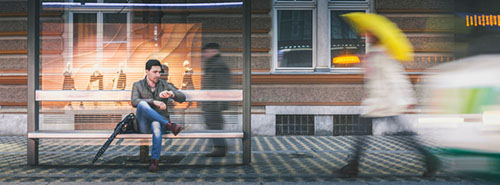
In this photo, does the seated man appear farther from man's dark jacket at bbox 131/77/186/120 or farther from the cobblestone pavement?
Answer: the cobblestone pavement

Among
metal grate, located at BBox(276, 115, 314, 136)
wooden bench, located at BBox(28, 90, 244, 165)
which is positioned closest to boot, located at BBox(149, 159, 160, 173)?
wooden bench, located at BBox(28, 90, 244, 165)

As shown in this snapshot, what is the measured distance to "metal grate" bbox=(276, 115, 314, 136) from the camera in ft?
33.2

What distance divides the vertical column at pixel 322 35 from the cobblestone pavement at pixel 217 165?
2689mm

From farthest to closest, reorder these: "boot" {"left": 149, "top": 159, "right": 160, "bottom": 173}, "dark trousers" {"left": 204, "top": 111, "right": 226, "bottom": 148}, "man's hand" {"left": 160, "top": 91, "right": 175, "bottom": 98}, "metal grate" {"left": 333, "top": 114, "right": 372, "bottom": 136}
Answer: "metal grate" {"left": 333, "top": 114, "right": 372, "bottom": 136}
"dark trousers" {"left": 204, "top": 111, "right": 226, "bottom": 148}
"man's hand" {"left": 160, "top": 91, "right": 175, "bottom": 98}
"boot" {"left": 149, "top": 159, "right": 160, "bottom": 173}

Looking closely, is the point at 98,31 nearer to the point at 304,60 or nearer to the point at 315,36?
the point at 304,60

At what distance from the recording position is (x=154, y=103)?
5.82 meters

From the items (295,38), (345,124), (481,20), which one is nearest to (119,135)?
(481,20)

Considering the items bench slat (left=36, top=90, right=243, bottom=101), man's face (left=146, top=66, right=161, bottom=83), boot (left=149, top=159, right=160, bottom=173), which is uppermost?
man's face (left=146, top=66, right=161, bottom=83)

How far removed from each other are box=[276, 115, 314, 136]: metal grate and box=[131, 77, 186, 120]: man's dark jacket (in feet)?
14.5

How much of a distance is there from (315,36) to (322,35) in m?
0.19

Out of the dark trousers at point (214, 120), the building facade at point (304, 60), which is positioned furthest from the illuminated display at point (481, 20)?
the building facade at point (304, 60)

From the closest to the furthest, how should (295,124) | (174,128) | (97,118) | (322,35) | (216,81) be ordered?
(174,128), (216,81), (97,118), (295,124), (322,35)

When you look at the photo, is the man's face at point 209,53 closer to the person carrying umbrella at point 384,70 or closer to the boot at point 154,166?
the boot at point 154,166

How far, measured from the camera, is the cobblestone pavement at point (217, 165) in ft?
17.0
